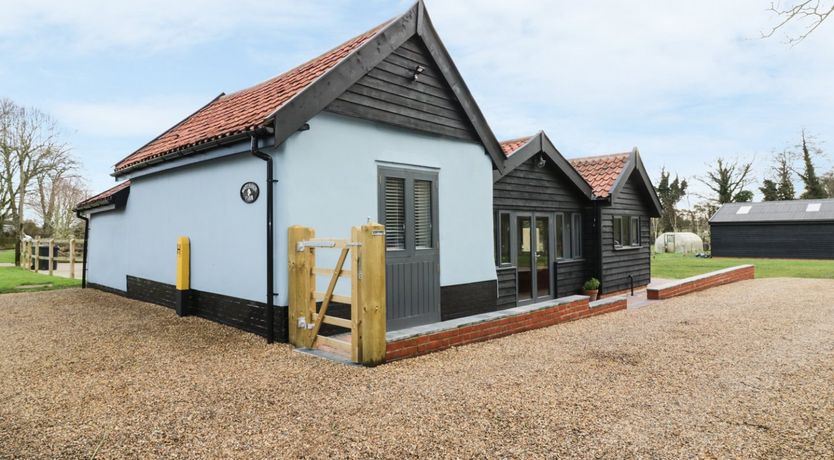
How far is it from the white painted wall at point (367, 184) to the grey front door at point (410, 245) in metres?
0.20

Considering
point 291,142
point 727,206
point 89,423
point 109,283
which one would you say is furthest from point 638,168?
point 727,206

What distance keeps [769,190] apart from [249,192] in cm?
5435

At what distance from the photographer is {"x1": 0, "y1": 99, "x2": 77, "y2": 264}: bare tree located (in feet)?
89.3

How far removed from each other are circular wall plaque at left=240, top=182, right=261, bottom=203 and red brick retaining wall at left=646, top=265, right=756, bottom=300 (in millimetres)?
10105

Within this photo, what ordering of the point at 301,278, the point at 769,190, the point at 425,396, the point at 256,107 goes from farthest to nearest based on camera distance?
the point at 769,190
the point at 256,107
the point at 301,278
the point at 425,396

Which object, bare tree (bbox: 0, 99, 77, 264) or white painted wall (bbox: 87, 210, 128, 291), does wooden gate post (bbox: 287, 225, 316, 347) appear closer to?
white painted wall (bbox: 87, 210, 128, 291)

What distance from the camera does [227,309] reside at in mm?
7621

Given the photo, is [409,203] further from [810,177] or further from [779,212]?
[810,177]

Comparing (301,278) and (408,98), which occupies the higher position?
(408,98)

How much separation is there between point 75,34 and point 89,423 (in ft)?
57.2

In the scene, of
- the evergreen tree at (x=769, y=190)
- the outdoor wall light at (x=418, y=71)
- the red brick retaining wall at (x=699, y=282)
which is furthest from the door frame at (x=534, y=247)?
the evergreen tree at (x=769, y=190)

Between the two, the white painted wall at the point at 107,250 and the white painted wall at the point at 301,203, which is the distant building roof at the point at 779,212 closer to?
the white painted wall at the point at 301,203

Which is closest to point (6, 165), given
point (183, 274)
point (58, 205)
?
point (58, 205)

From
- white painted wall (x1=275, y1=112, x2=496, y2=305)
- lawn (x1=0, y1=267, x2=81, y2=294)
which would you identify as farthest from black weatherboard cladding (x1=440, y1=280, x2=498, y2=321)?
lawn (x1=0, y1=267, x2=81, y2=294)
